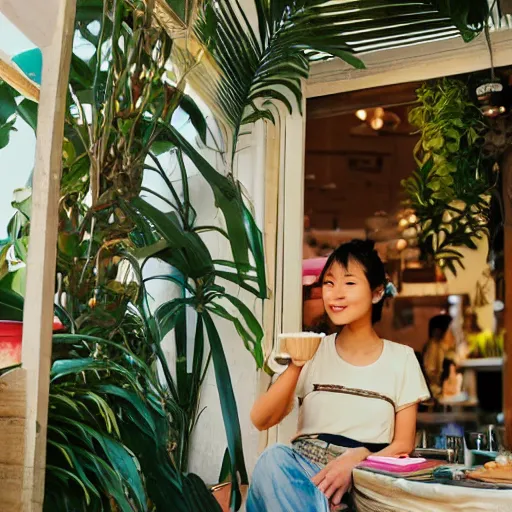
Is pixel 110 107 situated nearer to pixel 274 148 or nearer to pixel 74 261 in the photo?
pixel 74 261

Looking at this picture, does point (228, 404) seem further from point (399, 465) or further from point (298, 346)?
point (399, 465)

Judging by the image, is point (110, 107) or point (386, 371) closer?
point (110, 107)

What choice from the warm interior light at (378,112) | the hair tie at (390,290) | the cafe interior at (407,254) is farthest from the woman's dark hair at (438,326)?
the warm interior light at (378,112)

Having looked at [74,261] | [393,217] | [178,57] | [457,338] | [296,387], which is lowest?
[296,387]

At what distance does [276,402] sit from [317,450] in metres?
0.15

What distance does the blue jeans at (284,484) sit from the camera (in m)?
1.65

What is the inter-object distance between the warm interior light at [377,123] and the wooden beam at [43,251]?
2.62 feet

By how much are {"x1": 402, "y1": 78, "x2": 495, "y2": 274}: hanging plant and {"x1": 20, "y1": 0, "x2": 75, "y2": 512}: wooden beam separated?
89 centimetres

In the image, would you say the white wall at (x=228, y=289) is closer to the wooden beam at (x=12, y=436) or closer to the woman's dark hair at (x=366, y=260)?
the woman's dark hair at (x=366, y=260)

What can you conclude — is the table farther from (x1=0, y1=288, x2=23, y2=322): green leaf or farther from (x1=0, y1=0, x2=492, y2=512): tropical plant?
(x1=0, y1=288, x2=23, y2=322): green leaf

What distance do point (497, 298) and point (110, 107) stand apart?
994 mm

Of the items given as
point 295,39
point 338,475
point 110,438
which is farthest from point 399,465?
point 295,39

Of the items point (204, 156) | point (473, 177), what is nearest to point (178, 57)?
point (204, 156)

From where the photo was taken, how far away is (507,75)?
5.83 feet
